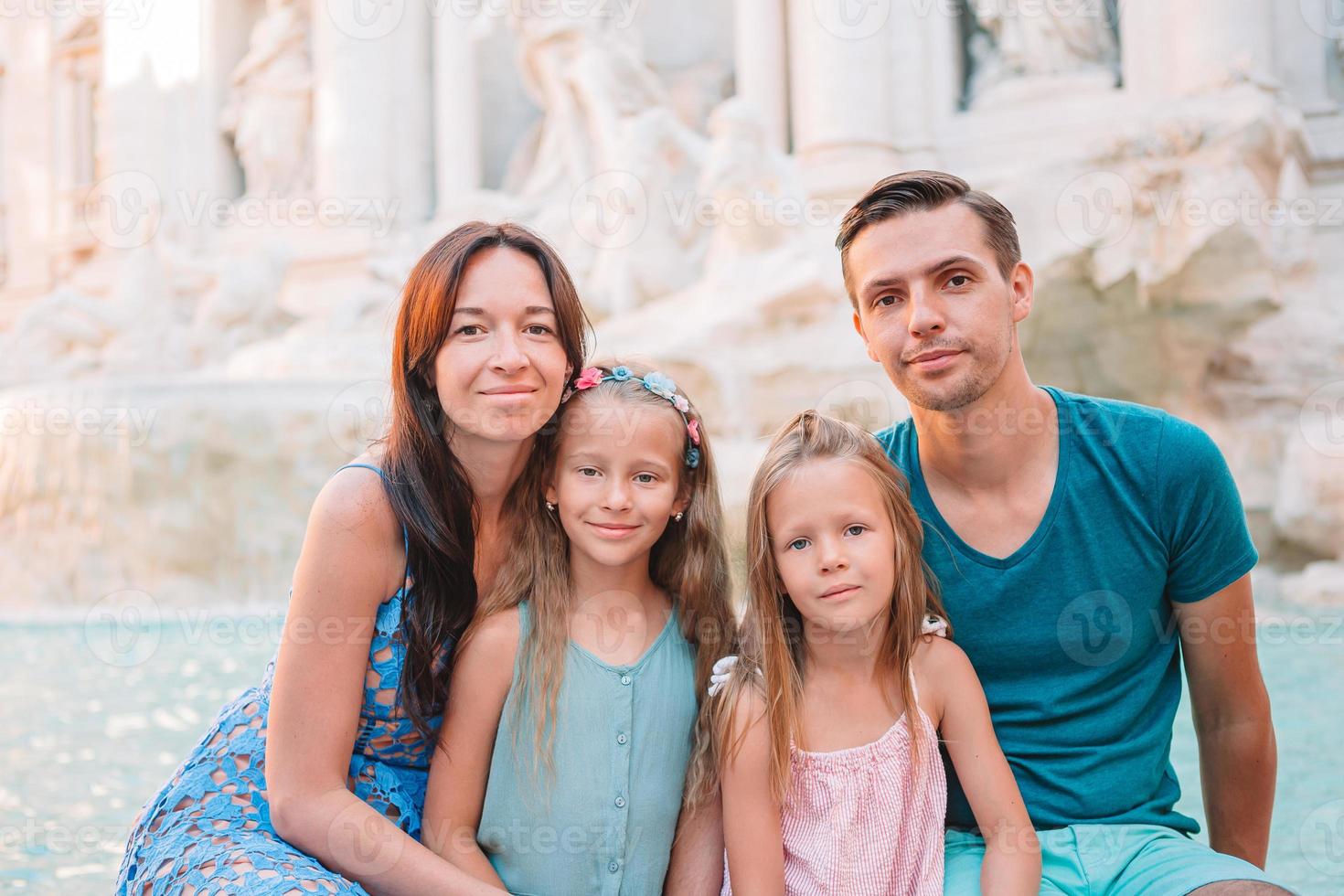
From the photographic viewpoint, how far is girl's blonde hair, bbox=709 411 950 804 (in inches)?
72.0

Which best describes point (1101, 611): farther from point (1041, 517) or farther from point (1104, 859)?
point (1104, 859)

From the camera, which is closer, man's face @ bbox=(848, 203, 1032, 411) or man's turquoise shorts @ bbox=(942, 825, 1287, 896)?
man's turquoise shorts @ bbox=(942, 825, 1287, 896)

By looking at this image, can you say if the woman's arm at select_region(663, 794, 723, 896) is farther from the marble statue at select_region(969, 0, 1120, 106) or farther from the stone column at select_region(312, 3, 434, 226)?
the stone column at select_region(312, 3, 434, 226)

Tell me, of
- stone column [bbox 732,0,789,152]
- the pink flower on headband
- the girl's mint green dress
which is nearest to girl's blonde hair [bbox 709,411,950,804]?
the girl's mint green dress

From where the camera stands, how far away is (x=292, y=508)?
7.89 metres

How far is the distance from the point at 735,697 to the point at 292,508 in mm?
6598

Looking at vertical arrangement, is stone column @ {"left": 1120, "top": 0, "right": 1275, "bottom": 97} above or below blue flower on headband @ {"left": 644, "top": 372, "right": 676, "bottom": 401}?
above

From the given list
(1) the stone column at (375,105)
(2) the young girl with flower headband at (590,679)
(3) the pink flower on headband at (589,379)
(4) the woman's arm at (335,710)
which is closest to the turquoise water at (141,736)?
(4) the woman's arm at (335,710)

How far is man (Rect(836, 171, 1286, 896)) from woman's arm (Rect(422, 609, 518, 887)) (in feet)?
2.40

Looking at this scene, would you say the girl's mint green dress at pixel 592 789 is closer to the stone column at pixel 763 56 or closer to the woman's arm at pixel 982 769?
the woman's arm at pixel 982 769

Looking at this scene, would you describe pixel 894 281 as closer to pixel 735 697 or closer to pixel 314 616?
pixel 735 697

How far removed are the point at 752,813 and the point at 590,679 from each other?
335 millimetres

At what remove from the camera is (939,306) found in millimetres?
1938

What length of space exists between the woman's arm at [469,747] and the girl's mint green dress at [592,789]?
0.06 feet
